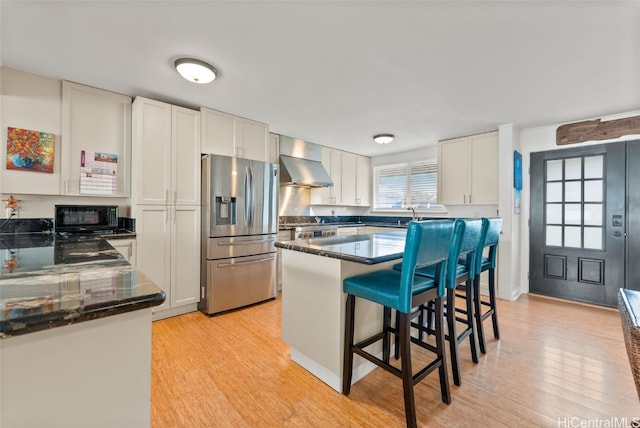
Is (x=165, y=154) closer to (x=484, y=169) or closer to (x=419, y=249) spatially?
(x=419, y=249)

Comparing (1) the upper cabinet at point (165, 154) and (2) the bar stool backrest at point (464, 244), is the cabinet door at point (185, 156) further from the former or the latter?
(2) the bar stool backrest at point (464, 244)

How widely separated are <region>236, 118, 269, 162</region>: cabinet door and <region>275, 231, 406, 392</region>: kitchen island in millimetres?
1904

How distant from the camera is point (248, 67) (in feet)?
7.52

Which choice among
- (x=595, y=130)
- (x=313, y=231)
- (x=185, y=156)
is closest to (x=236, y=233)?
(x=185, y=156)

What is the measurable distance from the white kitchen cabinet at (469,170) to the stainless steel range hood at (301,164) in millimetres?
1891

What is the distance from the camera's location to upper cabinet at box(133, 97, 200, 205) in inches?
110

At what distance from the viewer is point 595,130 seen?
133 inches

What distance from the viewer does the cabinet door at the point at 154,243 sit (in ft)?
9.11

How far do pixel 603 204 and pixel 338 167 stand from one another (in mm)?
3790

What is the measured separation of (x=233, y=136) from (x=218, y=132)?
0.61 ft

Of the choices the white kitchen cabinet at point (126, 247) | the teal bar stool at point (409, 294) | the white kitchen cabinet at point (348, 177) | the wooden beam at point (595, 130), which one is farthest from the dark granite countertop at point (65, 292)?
the wooden beam at point (595, 130)

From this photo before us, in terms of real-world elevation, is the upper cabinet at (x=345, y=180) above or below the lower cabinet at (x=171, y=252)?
above

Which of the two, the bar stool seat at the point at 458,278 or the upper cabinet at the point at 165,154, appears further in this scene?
the upper cabinet at the point at 165,154

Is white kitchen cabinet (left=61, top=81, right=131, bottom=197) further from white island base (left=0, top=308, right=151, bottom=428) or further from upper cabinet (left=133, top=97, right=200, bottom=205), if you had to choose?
white island base (left=0, top=308, right=151, bottom=428)
